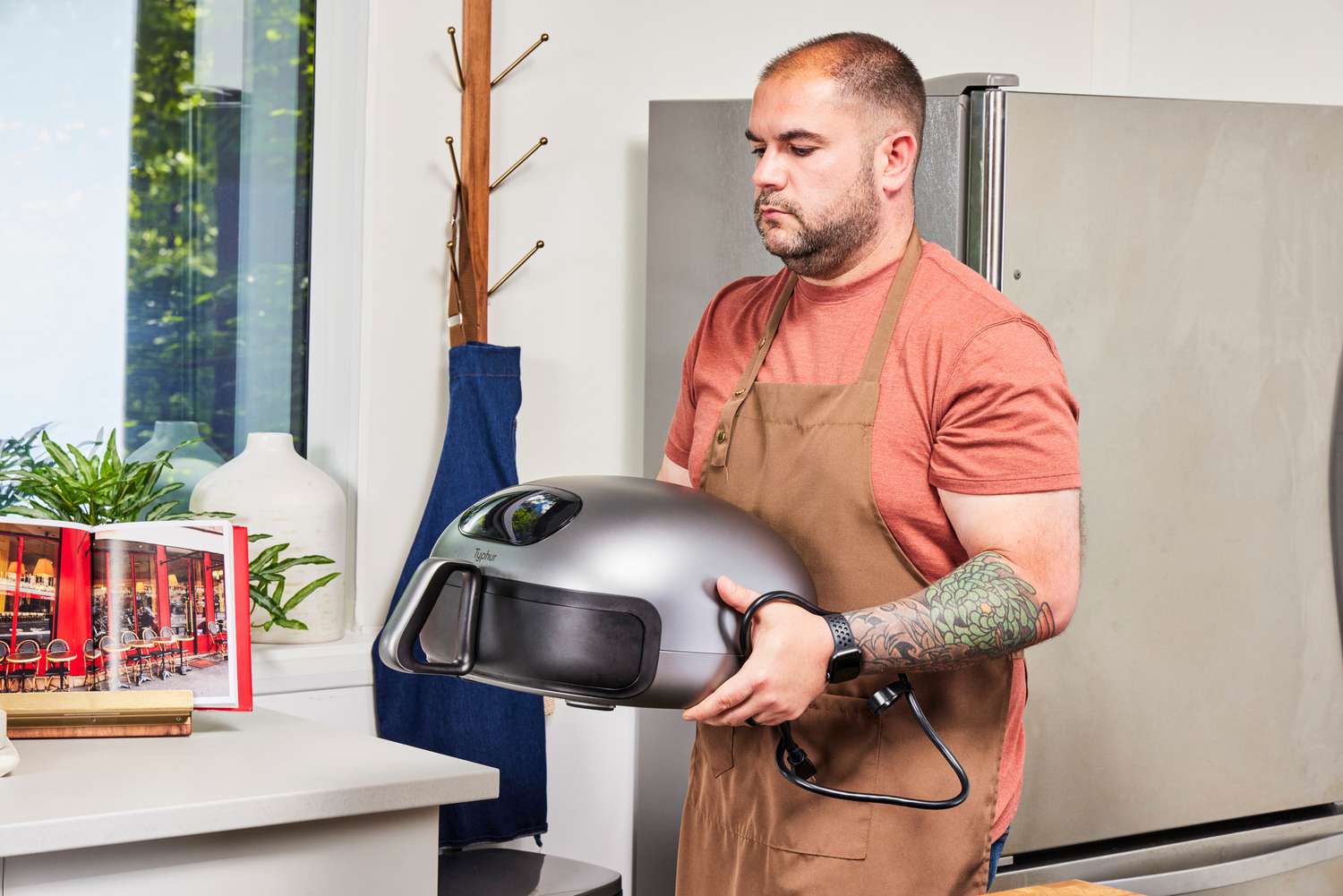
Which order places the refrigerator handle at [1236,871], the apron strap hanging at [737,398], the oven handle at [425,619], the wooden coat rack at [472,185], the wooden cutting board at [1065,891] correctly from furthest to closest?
the wooden coat rack at [472,185], the refrigerator handle at [1236,871], the apron strap hanging at [737,398], the oven handle at [425,619], the wooden cutting board at [1065,891]

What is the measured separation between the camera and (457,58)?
1931 millimetres

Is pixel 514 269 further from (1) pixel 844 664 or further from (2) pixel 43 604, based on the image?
(1) pixel 844 664

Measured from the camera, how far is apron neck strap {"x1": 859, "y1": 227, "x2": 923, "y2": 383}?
1.09 meters

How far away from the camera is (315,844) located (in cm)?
116

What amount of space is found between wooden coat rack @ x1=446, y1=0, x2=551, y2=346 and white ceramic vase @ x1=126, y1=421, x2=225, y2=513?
15.2 inches

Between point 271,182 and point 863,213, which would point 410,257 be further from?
point 863,213

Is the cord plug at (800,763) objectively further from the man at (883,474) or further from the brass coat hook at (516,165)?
the brass coat hook at (516,165)

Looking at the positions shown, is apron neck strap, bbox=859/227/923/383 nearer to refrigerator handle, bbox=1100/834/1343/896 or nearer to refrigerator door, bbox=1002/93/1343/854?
refrigerator door, bbox=1002/93/1343/854

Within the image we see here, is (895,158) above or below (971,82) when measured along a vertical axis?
below

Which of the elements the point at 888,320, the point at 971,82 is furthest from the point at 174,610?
the point at 971,82

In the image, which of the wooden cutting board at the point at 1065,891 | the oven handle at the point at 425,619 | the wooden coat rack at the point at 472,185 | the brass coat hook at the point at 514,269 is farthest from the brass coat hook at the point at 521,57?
the wooden cutting board at the point at 1065,891

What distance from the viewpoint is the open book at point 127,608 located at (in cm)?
135

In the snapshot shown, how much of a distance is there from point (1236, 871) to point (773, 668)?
1243 mm

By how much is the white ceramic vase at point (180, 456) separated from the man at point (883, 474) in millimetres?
996
